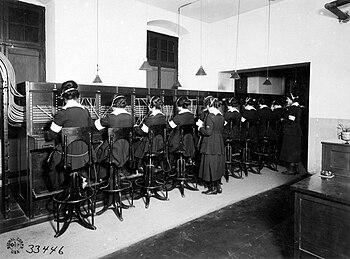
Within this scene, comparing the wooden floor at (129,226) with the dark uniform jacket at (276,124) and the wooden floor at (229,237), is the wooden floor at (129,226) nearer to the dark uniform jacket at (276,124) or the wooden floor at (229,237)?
the wooden floor at (229,237)

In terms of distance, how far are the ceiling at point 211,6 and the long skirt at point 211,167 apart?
380cm

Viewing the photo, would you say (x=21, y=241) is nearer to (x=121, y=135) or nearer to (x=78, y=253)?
(x=78, y=253)

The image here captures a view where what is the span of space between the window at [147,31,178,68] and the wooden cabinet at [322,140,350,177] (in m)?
5.09

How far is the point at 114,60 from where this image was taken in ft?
19.9

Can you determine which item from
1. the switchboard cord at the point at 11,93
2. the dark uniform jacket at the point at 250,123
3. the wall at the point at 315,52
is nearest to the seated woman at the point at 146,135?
the switchboard cord at the point at 11,93

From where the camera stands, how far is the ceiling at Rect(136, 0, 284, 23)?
256 inches

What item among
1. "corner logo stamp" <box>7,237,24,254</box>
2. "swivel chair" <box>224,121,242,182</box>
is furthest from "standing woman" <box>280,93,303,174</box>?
"corner logo stamp" <box>7,237,24,254</box>

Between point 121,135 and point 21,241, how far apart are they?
1.62 meters

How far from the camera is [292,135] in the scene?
250 inches

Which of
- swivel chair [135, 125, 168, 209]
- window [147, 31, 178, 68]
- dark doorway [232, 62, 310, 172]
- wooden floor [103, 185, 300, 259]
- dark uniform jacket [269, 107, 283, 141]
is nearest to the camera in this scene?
wooden floor [103, 185, 300, 259]

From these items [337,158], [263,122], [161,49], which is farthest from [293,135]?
[161,49]

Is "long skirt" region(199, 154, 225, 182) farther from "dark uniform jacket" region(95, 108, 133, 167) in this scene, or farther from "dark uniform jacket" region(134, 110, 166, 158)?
"dark uniform jacket" region(95, 108, 133, 167)

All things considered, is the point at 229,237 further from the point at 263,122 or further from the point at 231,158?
the point at 263,122

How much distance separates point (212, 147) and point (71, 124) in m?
2.36
